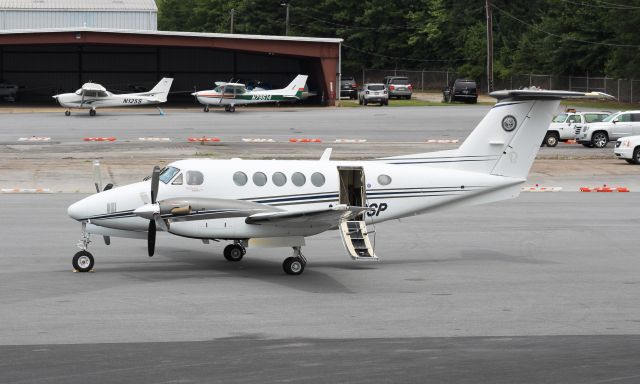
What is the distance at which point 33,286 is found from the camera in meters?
19.4

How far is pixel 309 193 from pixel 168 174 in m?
3.04

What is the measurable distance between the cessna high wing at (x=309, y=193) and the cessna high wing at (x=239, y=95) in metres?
52.2

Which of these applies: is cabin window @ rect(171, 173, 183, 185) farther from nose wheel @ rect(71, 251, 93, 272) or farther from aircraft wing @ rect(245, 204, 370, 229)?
nose wheel @ rect(71, 251, 93, 272)

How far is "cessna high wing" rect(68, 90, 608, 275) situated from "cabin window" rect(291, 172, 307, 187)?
0.07 feet

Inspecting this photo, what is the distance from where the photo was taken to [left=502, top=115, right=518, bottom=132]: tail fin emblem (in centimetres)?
2383

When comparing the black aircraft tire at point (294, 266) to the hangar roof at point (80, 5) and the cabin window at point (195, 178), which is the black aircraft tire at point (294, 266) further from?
the hangar roof at point (80, 5)

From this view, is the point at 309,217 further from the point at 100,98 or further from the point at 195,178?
the point at 100,98

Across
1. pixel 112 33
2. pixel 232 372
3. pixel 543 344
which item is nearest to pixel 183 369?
pixel 232 372

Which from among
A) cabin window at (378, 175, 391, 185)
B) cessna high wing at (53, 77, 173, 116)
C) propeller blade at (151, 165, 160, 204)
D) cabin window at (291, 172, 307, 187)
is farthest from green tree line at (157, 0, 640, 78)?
propeller blade at (151, 165, 160, 204)

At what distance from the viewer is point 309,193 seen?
22047 millimetres

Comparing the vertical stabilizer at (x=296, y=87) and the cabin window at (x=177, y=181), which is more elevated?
the vertical stabilizer at (x=296, y=87)

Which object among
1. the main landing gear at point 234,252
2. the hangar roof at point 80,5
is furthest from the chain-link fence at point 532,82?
the main landing gear at point 234,252

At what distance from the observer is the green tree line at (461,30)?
93188 mm

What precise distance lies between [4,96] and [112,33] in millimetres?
14775
